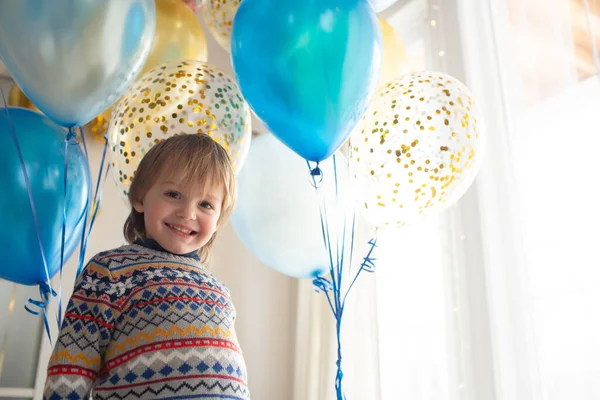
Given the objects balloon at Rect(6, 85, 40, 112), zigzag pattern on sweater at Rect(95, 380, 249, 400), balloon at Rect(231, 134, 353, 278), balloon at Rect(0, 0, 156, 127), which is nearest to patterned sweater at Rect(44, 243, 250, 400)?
zigzag pattern on sweater at Rect(95, 380, 249, 400)

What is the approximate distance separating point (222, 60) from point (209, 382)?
86.1 inches

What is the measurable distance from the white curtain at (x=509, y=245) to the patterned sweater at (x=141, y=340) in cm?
87

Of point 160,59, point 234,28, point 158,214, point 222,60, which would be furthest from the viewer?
point 222,60

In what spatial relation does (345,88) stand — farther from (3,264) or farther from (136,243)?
(3,264)

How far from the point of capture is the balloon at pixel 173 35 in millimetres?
1503

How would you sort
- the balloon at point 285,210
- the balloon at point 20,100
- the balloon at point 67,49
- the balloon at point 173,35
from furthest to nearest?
the balloon at point 20,100
the balloon at point 173,35
the balloon at point 285,210
the balloon at point 67,49

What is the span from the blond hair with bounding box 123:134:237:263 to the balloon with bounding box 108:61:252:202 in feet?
0.77

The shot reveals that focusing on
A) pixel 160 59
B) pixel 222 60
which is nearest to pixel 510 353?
pixel 160 59

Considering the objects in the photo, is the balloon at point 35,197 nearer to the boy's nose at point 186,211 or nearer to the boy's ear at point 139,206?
the boy's ear at point 139,206

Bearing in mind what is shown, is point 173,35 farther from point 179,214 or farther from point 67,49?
point 179,214

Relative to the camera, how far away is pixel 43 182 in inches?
47.8

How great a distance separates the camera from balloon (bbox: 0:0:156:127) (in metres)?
1.04

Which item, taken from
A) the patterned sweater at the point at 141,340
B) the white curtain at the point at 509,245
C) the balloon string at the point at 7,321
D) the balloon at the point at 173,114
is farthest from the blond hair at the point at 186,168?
the balloon string at the point at 7,321

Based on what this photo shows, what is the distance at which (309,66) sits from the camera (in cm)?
102
